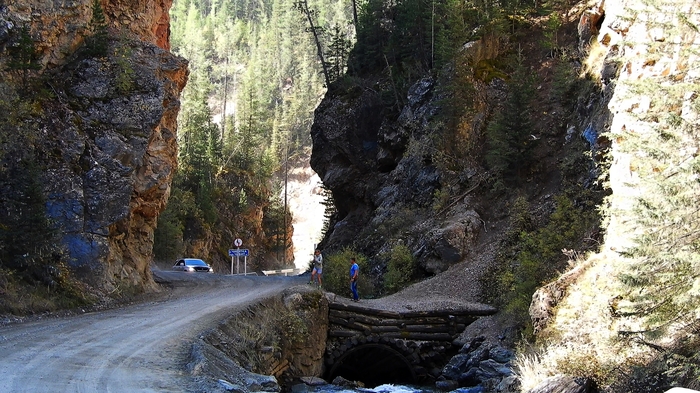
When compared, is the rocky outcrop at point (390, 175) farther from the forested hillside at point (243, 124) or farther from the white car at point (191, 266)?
the white car at point (191, 266)

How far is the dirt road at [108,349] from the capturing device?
1048 centimetres

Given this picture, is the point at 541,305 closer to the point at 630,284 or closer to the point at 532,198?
the point at 630,284

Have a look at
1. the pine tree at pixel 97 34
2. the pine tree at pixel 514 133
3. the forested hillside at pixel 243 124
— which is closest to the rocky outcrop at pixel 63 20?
the pine tree at pixel 97 34

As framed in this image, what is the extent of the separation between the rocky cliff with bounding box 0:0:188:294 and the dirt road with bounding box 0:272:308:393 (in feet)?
11.5

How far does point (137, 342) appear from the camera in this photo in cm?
1434

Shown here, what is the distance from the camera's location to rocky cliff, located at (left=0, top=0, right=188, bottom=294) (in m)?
21.6

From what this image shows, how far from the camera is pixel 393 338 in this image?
2314 cm

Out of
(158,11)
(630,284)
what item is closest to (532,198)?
(630,284)

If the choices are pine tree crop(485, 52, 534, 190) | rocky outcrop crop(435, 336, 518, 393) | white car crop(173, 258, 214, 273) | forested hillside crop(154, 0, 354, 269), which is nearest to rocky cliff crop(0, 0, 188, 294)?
rocky outcrop crop(435, 336, 518, 393)

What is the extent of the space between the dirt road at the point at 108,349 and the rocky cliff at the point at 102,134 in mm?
3505

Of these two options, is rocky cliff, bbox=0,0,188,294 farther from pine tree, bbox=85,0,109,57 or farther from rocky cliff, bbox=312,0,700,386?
rocky cliff, bbox=312,0,700,386

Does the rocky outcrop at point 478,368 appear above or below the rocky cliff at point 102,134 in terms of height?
below

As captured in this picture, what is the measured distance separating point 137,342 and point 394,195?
77.4ft

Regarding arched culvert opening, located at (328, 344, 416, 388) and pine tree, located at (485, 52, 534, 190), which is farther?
pine tree, located at (485, 52, 534, 190)
